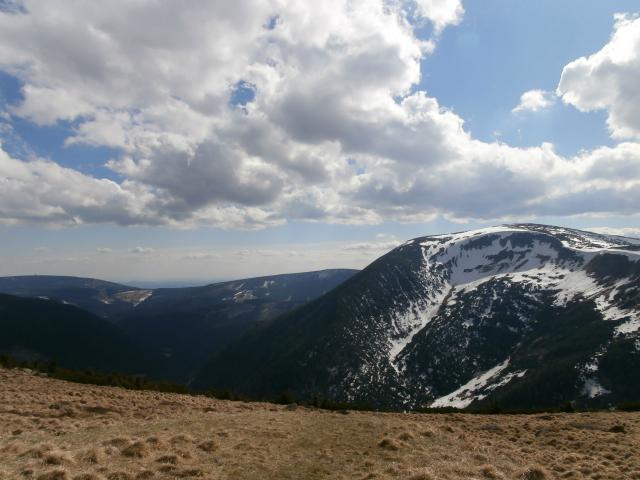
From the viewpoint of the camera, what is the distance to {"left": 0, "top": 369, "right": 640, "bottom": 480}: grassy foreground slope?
55.7ft

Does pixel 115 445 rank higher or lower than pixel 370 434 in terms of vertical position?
higher

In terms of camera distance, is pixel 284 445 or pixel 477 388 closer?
pixel 284 445

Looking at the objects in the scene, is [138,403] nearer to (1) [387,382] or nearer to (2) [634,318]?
(1) [387,382]

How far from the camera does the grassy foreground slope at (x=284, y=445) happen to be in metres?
17.0

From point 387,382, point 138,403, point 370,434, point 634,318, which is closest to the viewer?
point 370,434

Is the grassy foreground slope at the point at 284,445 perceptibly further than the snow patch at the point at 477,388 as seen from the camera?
No

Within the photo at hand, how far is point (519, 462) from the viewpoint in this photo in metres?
21.2

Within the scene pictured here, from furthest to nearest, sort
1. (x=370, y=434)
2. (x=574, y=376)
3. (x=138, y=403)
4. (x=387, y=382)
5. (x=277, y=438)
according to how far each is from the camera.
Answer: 1. (x=387, y=382)
2. (x=574, y=376)
3. (x=138, y=403)
4. (x=370, y=434)
5. (x=277, y=438)

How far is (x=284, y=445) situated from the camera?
22266mm

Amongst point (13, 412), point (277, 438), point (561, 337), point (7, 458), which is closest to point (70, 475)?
point (7, 458)

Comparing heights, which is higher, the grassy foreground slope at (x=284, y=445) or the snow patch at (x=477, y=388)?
the grassy foreground slope at (x=284, y=445)

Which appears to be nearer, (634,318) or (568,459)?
(568,459)

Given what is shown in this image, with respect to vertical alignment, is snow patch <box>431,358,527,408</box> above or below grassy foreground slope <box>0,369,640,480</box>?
below

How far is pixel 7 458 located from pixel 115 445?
4.37 metres
